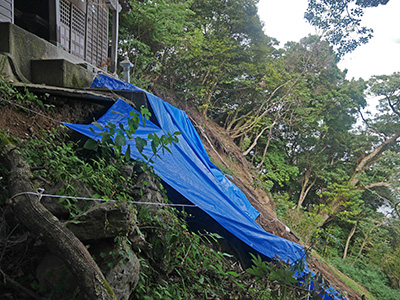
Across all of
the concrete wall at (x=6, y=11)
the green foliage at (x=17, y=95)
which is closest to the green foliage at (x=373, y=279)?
the green foliage at (x=17, y=95)

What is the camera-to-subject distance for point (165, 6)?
25.0 ft

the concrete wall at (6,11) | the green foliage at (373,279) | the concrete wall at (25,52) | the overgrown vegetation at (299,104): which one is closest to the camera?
the concrete wall at (25,52)

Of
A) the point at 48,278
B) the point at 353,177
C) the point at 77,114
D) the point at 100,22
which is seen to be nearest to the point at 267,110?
the point at 353,177

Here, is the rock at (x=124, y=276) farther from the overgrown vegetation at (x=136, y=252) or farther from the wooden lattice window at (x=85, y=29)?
the wooden lattice window at (x=85, y=29)

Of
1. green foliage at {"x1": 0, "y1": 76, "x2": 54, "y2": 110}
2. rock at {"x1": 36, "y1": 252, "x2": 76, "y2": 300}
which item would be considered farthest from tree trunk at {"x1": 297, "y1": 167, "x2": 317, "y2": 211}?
rock at {"x1": 36, "y1": 252, "x2": 76, "y2": 300}

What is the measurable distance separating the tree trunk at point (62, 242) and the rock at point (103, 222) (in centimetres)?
27

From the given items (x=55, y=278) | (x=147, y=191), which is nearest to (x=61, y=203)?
(x=55, y=278)

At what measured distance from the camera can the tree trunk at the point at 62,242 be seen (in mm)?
1156

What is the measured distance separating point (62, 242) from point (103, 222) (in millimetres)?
333

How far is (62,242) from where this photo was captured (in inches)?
47.3

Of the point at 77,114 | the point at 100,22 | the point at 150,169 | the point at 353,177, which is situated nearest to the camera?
the point at 150,169

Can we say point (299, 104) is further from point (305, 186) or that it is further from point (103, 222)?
point (103, 222)

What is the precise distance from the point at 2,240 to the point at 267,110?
35.0 feet

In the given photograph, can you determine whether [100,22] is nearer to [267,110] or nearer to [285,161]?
[267,110]
